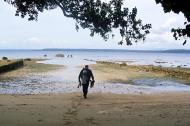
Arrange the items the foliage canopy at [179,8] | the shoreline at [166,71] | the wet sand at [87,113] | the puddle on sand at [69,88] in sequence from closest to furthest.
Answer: the foliage canopy at [179,8]
the wet sand at [87,113]
the puddle on sand at [69,88]
the shoreline at [166,71]

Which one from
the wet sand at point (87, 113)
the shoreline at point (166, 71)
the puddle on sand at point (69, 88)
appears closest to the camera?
the wet sand at point (87, 113)

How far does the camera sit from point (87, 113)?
720 inches

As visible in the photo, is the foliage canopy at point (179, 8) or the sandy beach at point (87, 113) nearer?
the foliage canopy at point (179, 8)

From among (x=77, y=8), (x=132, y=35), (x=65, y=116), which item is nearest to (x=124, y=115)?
(x=65, y=116)

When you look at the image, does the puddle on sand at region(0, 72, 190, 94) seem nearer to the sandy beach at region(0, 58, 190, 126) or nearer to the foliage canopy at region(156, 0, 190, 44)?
the sandy beach at region(0, 58, 190, 126)

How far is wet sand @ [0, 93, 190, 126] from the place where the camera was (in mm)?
15703

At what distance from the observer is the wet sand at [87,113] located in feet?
51.5

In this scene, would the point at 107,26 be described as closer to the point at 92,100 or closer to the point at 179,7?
the point at 179,7

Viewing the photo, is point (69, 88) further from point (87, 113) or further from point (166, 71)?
point (166, 71)

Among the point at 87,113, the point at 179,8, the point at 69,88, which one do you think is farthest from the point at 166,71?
the point at 179,8

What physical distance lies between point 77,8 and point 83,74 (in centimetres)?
932

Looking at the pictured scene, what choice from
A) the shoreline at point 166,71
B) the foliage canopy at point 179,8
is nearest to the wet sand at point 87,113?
the foliage canopy at point 179,8

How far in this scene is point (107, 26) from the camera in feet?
51.2

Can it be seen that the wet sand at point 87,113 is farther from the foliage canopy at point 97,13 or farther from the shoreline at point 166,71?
the shoreline at point 166,71
